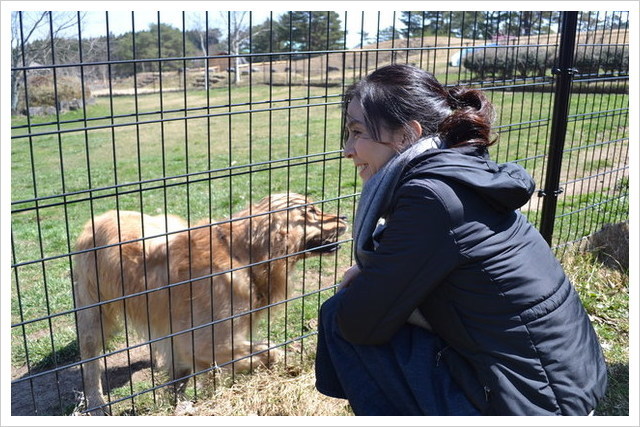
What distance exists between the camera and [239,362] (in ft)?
13.9

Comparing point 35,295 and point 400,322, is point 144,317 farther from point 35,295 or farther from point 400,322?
point 400,322

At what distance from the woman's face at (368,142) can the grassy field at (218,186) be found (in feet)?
3.02

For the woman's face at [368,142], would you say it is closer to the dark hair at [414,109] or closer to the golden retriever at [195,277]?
the dark hair at [414,109]

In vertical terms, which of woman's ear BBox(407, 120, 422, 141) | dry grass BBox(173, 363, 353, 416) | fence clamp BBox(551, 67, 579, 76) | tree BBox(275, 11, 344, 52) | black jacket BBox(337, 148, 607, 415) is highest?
tree BBox(275, 11, 344, 52)

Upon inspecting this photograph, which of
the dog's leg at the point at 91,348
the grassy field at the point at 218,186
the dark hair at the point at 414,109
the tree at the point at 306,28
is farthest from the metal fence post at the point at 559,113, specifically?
the dog's leg at the point at 91,348

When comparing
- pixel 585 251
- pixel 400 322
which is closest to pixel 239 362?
pixel 400 322

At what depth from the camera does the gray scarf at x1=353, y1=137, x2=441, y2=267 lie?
2.23 meters

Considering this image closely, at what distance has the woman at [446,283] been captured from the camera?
2.05 m

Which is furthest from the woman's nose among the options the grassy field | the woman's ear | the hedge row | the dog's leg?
the dog's leg

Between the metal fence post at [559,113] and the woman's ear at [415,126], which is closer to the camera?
the woman's ear at [415,126]

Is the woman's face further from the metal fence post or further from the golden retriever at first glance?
the metal fence post

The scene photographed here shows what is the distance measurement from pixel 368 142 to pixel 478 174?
474mm

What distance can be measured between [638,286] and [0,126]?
366cm

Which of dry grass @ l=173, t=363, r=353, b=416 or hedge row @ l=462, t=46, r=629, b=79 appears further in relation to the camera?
hedge row @ l=462, t=46, r=629, b=79
